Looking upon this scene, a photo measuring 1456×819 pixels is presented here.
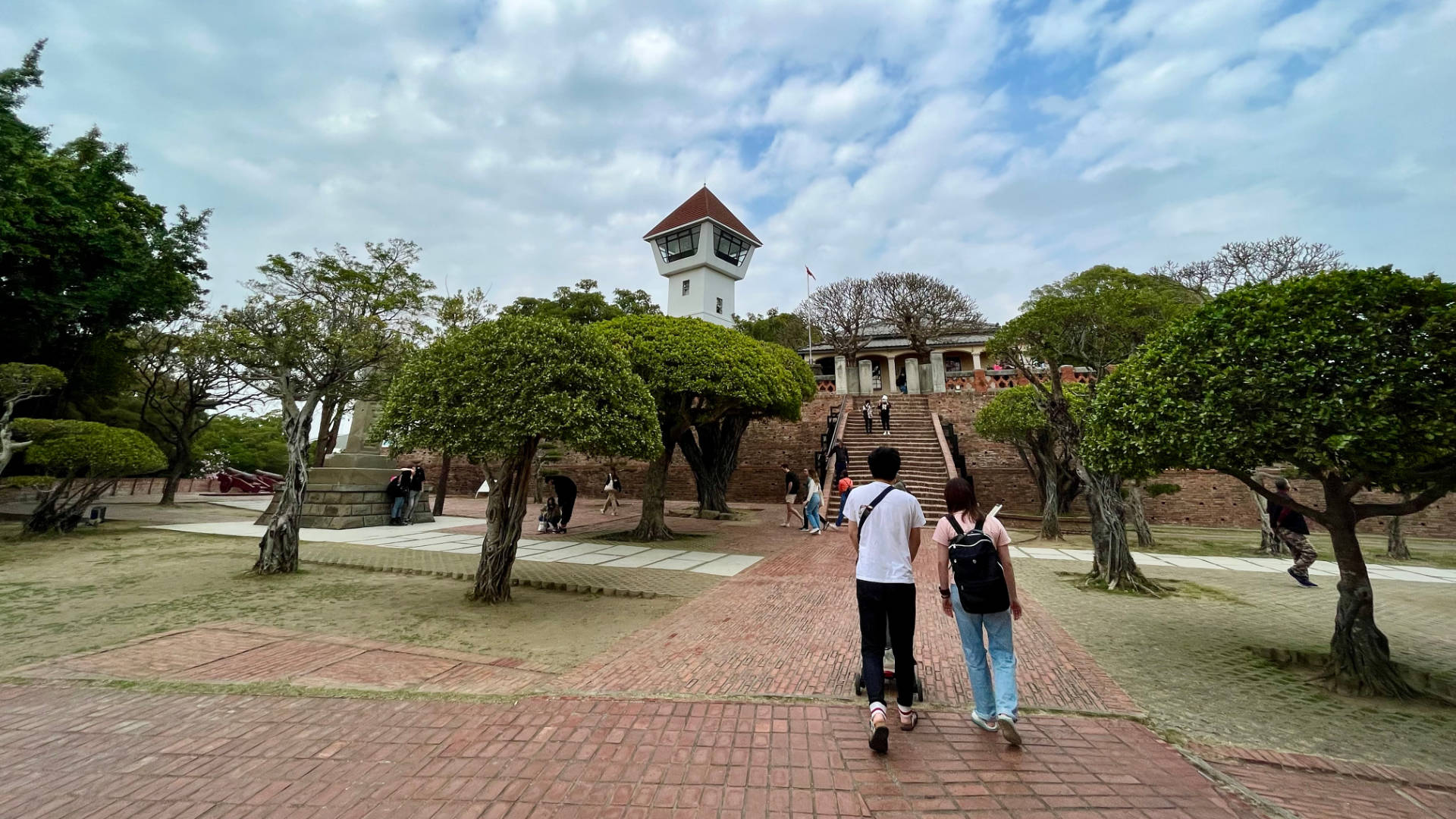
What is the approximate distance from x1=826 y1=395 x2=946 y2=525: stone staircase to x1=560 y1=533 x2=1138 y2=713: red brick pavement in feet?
24.9

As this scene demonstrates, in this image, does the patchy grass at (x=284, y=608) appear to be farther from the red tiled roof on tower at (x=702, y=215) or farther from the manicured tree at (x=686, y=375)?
the red tiled roof on tower at (x=702, y=215)

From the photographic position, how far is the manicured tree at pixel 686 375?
1211 centimetres

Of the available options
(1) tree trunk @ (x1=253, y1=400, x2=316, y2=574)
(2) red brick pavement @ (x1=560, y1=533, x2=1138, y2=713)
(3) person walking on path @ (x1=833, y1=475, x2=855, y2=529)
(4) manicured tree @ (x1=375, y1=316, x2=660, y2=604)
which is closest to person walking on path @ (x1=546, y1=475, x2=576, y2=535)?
(1) tree trunk @ (x1=253, y1=400, x2=316, y2=574)

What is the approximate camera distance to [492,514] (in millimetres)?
6875

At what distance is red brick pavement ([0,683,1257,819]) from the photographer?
8.48ft

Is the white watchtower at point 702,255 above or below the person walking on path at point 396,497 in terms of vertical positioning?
above

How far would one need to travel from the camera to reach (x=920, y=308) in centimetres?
3206

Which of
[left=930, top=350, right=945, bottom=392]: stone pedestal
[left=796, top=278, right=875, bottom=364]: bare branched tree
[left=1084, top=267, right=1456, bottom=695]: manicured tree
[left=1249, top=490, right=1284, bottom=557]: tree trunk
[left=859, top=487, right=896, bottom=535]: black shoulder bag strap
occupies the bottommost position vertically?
[left=1249, top=490, right=1284, bottom=557]: tree trunk

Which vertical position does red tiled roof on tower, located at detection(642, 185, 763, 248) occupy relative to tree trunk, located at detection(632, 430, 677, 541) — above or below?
above

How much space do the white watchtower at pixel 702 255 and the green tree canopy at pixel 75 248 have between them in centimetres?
1999

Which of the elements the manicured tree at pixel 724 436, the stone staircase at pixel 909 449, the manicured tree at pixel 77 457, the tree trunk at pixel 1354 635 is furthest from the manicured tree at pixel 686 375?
the manicured tree at pixel 77 457

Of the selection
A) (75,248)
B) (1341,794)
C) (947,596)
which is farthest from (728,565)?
(75,248)

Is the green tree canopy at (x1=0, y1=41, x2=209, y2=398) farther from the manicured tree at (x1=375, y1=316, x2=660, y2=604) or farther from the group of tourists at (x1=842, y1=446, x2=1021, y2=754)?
the group of tourists at (x1=842, y1=446, x2=1021, y2=754)

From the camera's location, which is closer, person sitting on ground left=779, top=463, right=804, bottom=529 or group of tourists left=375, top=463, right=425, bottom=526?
group of tourists left=375, top=463, right=425, bottom=526
